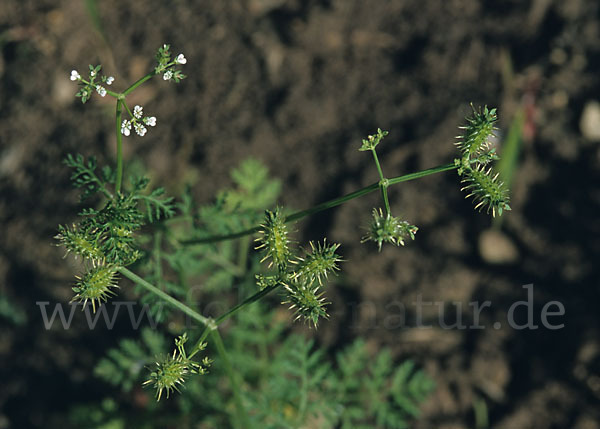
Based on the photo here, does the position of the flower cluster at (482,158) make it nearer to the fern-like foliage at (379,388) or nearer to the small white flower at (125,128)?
the small white flower at (125,128)

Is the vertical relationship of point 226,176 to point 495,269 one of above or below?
above

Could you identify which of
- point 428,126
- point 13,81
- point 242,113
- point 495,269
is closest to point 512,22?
point 428,126

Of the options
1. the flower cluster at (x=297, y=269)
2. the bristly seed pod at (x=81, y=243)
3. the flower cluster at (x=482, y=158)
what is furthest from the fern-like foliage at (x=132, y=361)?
the flower cluster at (x=482, y=158)

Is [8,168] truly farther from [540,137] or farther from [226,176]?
[540,137]

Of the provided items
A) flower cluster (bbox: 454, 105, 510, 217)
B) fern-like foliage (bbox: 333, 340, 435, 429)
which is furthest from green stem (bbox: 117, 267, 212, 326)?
flower cluster (bbox: 454, 105, 510, 217)

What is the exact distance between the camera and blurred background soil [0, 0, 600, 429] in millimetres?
4816

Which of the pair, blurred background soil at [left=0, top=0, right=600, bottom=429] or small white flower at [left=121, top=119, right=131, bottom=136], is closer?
small white flower at [left=121, top=119, right=131, bottom=136]

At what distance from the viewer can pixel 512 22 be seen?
5.00m

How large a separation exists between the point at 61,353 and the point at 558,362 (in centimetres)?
418

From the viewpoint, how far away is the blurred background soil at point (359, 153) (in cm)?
482

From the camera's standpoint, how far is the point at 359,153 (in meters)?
5.02

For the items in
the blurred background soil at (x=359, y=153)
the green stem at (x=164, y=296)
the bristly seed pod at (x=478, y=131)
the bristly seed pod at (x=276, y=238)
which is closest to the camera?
the bristly seed pod at (x=478, y=131)

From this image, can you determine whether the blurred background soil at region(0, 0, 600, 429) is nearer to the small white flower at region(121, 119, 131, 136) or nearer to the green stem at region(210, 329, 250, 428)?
the green stem at region(210, 329, 250, 428)

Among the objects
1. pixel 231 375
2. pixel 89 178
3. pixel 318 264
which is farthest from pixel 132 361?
pixel 318 264
